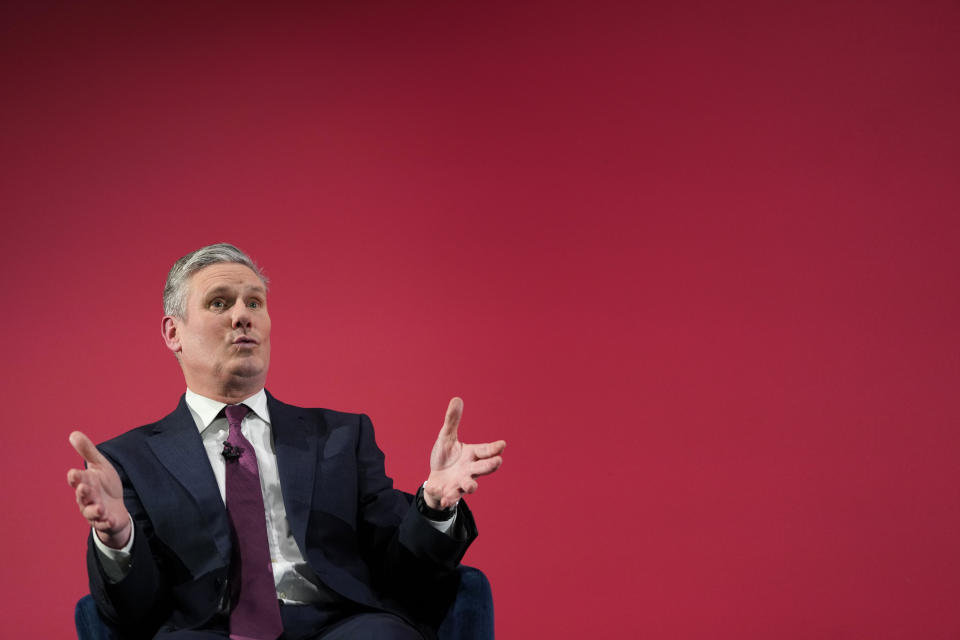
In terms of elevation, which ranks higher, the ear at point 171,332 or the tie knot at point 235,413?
the ear at point 171,332

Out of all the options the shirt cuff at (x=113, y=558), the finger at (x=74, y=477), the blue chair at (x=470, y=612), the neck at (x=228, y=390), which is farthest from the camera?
the neck at (x=228, y=390)

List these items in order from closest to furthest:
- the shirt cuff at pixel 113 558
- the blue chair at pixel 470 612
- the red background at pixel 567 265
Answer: the shirt cuff at pixel 113 558 < the blue chair at pixel 470 612 < the red background at pixel 567 265

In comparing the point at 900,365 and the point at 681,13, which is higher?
the point at 681,13

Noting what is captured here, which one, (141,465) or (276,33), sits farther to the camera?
(276,33)

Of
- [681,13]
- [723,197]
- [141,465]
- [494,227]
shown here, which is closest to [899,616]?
[723,197]

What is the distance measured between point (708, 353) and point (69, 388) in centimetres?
201

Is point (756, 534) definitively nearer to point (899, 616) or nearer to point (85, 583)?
point (899, 616)

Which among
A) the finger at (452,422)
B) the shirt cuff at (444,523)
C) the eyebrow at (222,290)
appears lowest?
the shirt cuff at (444,523)

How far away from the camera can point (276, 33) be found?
291 centimetres

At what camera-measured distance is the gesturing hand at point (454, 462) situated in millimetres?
1781

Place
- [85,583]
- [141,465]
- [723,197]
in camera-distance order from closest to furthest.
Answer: [141,465]
[85,583]
[723,197]

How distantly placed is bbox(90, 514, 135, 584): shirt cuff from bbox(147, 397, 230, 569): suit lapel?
6.2 inches

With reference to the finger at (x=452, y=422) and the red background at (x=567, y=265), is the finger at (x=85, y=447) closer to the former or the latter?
the finger at (x=452, y=422)

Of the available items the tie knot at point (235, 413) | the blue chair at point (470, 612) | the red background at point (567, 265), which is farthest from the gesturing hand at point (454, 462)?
the red background at point (567, 265)
